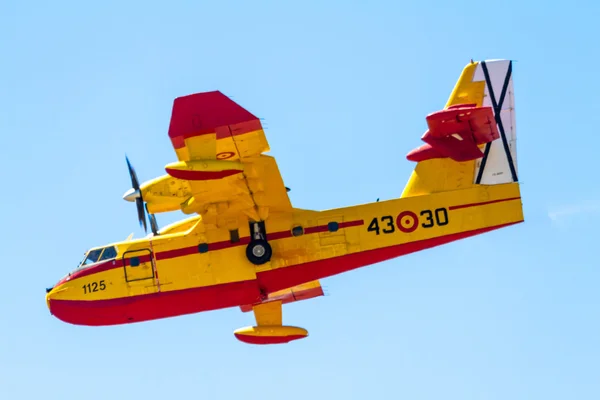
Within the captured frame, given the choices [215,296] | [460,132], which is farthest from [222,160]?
[460,132]

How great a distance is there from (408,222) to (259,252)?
3852 mm

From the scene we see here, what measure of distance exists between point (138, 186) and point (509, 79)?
393 inches

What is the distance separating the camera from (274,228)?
101 feet

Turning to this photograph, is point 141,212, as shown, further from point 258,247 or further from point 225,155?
point 225,155

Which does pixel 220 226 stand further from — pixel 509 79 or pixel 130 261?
pixel 509 79

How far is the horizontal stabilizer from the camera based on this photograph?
28.3 m

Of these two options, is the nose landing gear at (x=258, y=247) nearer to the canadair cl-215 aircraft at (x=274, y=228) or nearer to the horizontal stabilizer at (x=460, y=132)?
the canadair cl-215 aircraft at (x=274, y=228)

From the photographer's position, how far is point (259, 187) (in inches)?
1175

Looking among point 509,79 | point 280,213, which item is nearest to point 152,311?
point 280,213

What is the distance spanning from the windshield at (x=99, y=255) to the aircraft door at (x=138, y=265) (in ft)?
1.38

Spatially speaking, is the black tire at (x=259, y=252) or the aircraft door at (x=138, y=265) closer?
the black tire at (x=259, y=252)

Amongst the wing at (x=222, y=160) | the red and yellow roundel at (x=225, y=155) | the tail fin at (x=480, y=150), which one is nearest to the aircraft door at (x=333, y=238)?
the wing at (x=222, y=160)

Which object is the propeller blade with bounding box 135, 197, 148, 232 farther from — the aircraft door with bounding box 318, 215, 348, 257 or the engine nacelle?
the aircraft door with bounding box 318, 215, 348, 257

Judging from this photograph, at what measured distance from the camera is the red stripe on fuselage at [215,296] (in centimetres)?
3066
